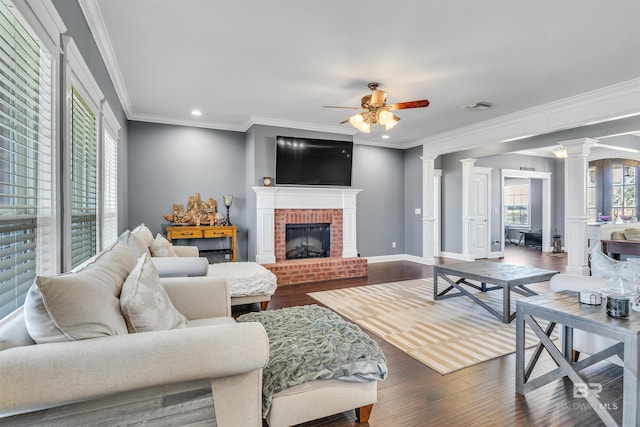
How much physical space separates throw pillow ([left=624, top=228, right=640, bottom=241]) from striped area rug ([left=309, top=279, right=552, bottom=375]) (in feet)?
10.3

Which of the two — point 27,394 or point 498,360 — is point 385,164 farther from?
point 27,394

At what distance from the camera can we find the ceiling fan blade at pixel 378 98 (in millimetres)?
3455

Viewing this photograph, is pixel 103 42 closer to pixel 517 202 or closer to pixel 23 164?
pixel 23 164

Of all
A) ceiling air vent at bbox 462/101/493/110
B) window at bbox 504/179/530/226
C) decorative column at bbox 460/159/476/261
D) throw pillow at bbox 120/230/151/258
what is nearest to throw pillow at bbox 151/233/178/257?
throw pillow at bbox 120/230/151/258

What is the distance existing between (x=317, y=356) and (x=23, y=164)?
5.35ft

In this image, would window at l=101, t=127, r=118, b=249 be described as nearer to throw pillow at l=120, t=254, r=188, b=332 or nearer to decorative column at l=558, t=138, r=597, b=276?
throw pillow at l=120, t=254, r=188, b=332

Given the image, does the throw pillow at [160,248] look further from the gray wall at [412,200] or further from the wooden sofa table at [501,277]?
the gray wall at [412,200]

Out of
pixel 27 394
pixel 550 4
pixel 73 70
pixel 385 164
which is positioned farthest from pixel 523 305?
pixel 385 164

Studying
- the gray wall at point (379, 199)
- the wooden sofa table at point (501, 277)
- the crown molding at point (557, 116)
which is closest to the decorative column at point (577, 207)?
the crown molding at point (557, 116)

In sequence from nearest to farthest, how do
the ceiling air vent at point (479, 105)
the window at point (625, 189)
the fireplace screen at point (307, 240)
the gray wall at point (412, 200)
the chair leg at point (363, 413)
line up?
the chair leg at point (363, 413), the ceiling air vent at point (479, 105), the fireplace screen at point (307, 240), the gray wall at point (412, 200), the window at point (625, 189)

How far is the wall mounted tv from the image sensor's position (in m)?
5.21

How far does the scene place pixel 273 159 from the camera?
5.20m

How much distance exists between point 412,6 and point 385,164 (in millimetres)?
4747

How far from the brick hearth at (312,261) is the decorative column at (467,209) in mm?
2866
